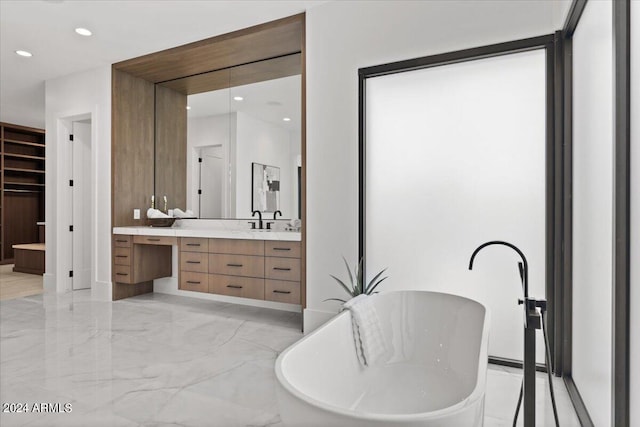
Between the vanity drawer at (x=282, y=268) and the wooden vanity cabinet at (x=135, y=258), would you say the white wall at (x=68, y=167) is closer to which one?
the wooden vanity cabinet at (x=135, y=258)

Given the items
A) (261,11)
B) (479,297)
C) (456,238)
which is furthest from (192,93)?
(479,297)

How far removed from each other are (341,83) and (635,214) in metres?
2.29

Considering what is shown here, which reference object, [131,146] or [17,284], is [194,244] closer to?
[131,146]

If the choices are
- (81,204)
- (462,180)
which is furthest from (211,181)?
(462,180)

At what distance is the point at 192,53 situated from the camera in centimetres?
396

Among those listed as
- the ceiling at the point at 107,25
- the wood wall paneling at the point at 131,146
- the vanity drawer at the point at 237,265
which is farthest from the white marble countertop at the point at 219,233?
the ceiling at the point at 107,25

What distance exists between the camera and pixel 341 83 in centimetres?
313

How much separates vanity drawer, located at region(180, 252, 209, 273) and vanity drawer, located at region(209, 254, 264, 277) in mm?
64

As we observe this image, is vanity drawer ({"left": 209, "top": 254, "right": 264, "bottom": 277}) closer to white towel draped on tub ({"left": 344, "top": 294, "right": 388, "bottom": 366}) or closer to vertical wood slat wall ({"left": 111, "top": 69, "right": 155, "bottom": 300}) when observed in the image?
vertical wood slat wall ({"left": 111, "top": 69, "right": 155, "bottom": 300})

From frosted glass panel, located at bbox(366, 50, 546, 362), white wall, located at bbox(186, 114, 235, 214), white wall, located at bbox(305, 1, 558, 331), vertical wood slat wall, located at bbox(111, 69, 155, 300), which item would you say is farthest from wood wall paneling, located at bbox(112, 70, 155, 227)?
frosted glass panel, located at bbox(366, 50, 546, 362)

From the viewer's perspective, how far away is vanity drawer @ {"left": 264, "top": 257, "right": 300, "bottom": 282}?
136 inches

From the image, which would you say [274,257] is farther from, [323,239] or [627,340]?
[627,340]

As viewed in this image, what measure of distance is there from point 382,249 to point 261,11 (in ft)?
7.08

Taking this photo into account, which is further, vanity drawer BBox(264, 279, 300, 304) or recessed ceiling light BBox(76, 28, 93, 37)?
recessed ceiling light BBox(76, 28, 93, 37)
